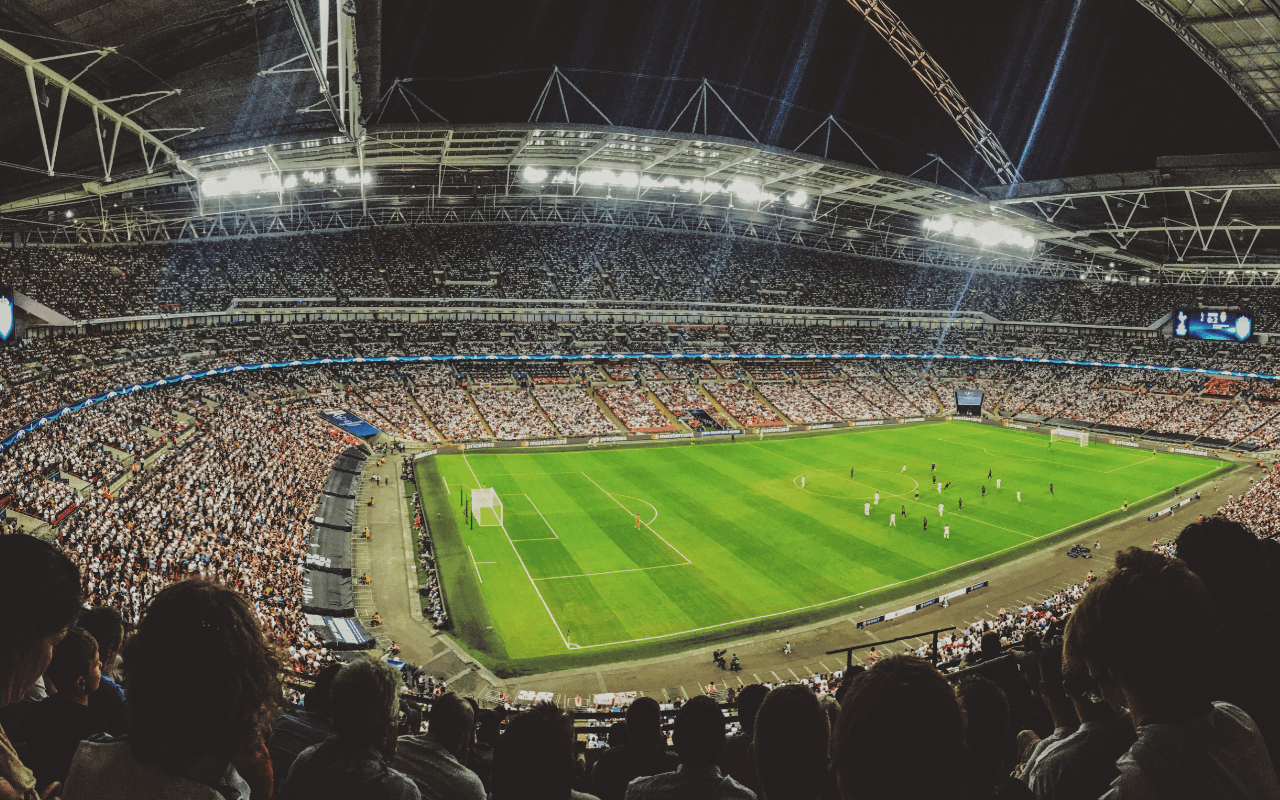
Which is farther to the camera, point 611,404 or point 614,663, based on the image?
point 611,404

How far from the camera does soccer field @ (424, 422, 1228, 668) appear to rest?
29.2m

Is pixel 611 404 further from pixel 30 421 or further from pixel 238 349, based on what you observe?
pixel 30 421

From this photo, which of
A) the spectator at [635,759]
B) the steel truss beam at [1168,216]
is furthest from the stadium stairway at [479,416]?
the spectator at [635,759]

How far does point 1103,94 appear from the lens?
1585 inches

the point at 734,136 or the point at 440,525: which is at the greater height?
the point at 734,136

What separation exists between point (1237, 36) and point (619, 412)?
47521 mm

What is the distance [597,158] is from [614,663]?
30.5 meters

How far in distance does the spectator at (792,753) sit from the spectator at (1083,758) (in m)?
1.05

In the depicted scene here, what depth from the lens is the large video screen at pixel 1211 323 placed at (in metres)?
61.0

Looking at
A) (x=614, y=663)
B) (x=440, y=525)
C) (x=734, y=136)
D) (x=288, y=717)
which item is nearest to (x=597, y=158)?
(x=734, y=136)

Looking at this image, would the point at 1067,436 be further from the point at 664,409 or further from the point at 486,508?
the point at 486,508

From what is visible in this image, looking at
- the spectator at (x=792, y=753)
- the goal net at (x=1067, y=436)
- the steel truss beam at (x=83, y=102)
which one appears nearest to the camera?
the spectator at (x=792, y=753)

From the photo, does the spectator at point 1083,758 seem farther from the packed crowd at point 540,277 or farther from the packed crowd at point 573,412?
the packed crowd at point 540,277

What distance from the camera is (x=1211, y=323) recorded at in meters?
63.5
